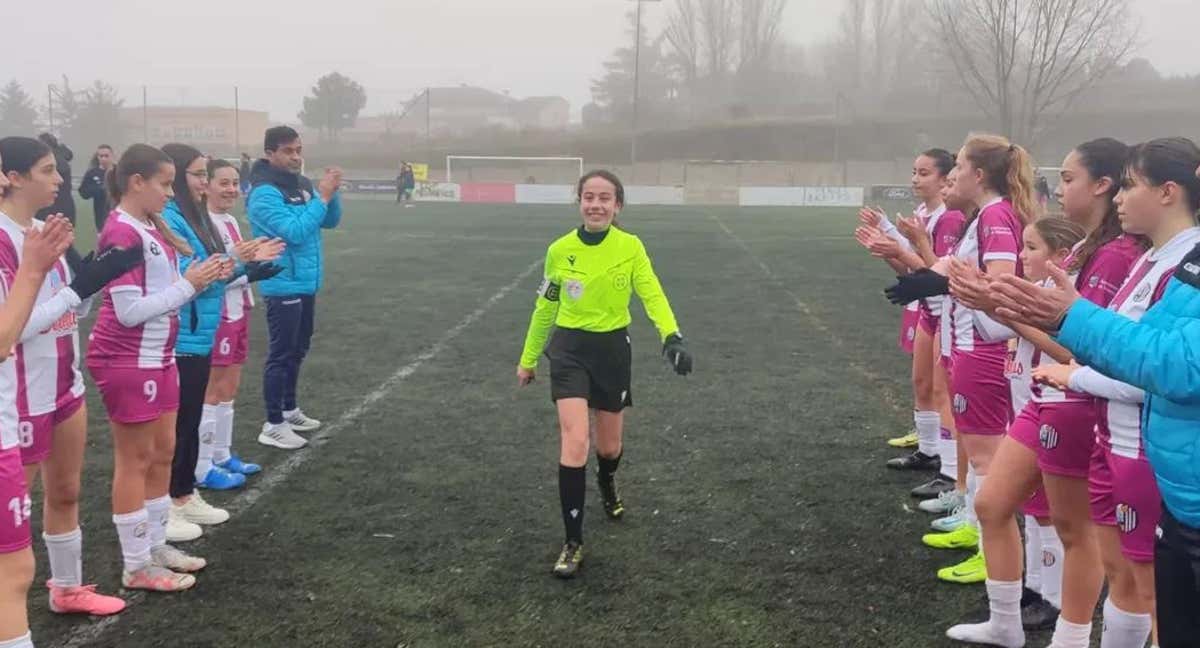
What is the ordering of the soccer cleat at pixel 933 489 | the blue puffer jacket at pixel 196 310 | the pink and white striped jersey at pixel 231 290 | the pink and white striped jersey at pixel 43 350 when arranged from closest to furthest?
the pink and white striped jersey at pixel 43 350, the blue puffer jacket at pixel 196 310, the soccer cleat at pixel 933 489, the pink and white striped jersey at pixel 231 290

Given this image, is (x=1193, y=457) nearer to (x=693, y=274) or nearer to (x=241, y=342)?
(x=241, y=342)

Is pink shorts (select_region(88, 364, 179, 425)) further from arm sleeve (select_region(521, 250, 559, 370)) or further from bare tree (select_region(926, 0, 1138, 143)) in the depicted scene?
bare tree (select_region(926, 0, 1138, 143))

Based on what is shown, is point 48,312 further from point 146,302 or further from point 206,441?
point 206,441

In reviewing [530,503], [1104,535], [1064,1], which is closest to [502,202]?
[1064,1]

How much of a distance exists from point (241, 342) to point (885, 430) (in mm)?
4942

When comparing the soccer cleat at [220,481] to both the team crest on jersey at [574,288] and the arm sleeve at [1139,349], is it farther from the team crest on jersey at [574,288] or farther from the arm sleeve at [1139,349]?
the arm sleeve at [1139,349]

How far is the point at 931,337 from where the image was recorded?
6.21m

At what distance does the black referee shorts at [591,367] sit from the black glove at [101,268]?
2.09m

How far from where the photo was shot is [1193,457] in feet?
7.90

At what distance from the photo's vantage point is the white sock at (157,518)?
461 cm

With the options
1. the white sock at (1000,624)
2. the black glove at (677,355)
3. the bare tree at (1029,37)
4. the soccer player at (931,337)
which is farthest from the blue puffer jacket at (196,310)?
the bare tree at (1029,37)

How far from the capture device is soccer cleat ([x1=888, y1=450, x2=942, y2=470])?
632 centimetres

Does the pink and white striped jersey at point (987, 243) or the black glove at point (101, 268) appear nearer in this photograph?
the black glove at point (101, 268)

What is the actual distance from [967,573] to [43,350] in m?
4.30
